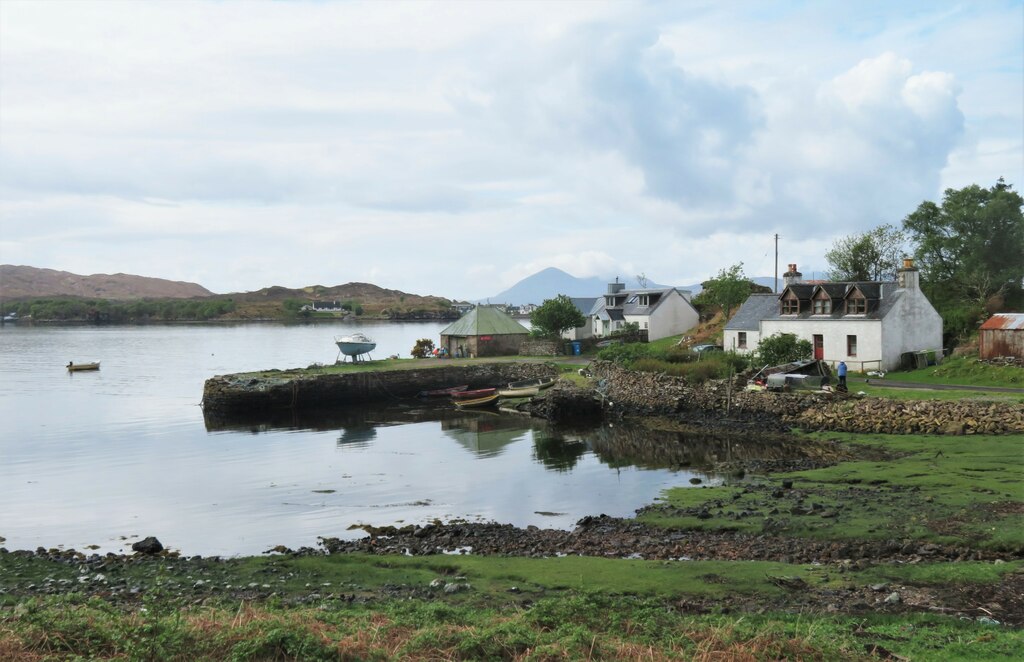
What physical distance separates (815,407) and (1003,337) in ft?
39.9

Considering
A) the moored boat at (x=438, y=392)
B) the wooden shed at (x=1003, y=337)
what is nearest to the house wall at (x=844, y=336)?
the wooden shed at (x=1003, y=337)

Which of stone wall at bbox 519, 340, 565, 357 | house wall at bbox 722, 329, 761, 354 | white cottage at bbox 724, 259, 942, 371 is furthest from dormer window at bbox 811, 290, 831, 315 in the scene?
stone wall at bbox 519, 340, 565, 357

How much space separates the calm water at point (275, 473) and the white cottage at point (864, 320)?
51.4 ft

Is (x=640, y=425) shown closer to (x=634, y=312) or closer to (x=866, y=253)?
(x=634, y=312)

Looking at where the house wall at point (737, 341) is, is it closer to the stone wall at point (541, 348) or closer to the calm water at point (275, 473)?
the calm water at point (275, 473)

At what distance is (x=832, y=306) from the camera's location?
4962 cm

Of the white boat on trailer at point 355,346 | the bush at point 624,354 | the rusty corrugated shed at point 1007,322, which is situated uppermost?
the rusty corrugated shed at point 1007,322

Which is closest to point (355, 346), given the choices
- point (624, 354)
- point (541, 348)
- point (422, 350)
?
point (422, 350)

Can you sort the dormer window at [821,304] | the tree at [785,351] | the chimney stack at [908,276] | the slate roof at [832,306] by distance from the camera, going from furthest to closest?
the dormer window at [821,304] → the tree at [785,351] → the chimney stack at [908,276] → the slate roof at [832,306]

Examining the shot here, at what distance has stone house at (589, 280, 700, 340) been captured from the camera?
3123 inches

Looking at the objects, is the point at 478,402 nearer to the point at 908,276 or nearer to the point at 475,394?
the point at 475,394

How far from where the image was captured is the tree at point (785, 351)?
4850 centimetres

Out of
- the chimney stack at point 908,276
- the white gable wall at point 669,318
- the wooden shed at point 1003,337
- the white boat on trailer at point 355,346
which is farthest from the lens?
the white gable wall at point 669,318

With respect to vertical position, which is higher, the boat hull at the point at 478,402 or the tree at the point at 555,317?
the tree at the point at 555,317
